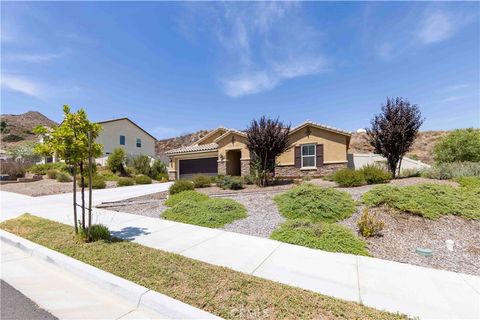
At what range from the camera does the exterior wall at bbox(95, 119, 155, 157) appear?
30.4m

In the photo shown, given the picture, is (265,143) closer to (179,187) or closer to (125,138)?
(179,187)

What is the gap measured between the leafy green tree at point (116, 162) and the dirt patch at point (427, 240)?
77.3 feet

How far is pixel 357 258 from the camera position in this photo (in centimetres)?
438

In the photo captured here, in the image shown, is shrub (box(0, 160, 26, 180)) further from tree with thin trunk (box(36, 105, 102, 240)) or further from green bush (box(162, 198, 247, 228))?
tree with thin trunk (box(36, 105, 102, 240))

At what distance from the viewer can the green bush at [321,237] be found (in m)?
4.78

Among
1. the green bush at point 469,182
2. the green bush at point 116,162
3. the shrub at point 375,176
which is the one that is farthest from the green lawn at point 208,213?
the green bush at point 116,162

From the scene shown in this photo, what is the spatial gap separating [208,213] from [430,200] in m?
6.25

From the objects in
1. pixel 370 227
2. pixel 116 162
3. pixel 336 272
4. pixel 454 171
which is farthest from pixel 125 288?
pixel 116 162

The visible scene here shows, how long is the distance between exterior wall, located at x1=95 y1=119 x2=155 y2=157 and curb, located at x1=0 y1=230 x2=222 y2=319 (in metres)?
27.6

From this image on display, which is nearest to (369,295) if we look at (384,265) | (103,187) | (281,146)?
(384,265)

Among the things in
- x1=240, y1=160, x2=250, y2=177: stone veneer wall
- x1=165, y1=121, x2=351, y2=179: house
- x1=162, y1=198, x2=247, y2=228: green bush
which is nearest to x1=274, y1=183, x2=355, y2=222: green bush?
x1=162, y1=198, x2=247, y2=228: green bush

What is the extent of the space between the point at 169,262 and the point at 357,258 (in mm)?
3491

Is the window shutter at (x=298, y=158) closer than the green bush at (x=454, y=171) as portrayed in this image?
→ No

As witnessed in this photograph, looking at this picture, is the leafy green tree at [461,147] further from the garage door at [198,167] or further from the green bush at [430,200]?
the garage door at [198,167]
